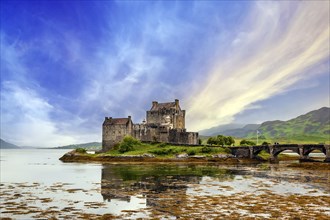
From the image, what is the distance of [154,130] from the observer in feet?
351

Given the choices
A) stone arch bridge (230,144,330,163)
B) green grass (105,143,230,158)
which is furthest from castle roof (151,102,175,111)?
stone arch bridge (230,144,330,163)

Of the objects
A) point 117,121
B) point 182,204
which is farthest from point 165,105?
point 182,204

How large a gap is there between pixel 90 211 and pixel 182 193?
1086 centimetres

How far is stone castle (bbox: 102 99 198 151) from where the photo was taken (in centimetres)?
10544

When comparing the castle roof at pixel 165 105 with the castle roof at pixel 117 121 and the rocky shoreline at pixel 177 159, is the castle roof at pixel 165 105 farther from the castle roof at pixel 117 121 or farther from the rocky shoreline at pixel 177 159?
the rocky shoreline at pixel 177 159

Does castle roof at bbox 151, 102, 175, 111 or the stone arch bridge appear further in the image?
castle roof at bbox 151, 102, 175, 111

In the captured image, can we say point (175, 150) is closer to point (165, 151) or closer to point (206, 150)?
point (165, 151)

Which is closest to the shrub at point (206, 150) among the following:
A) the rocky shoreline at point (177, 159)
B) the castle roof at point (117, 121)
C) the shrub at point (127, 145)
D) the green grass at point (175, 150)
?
the green grass at point (175, 150)

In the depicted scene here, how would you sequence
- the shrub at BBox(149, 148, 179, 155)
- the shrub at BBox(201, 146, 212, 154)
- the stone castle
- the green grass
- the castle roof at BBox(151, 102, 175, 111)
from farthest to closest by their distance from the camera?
the castle roof at BBox(151, 102, 175, 111), the stone castle, the shrub at BBox(149, 148, 179, 155), the shrub at BBox(201, 146, 212, 154), the green grass

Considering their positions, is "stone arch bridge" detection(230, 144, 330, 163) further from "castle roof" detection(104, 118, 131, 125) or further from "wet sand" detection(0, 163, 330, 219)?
"wet sand" detection(0, 163, 330, 219)

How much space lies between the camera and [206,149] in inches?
3578

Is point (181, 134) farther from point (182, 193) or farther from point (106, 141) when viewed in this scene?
point (182, 193)

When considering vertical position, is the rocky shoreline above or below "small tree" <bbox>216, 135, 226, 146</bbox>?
below

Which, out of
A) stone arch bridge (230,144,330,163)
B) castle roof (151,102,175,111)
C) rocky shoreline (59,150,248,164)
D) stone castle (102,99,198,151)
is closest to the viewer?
rocky shoreline (59,150,248,164)
